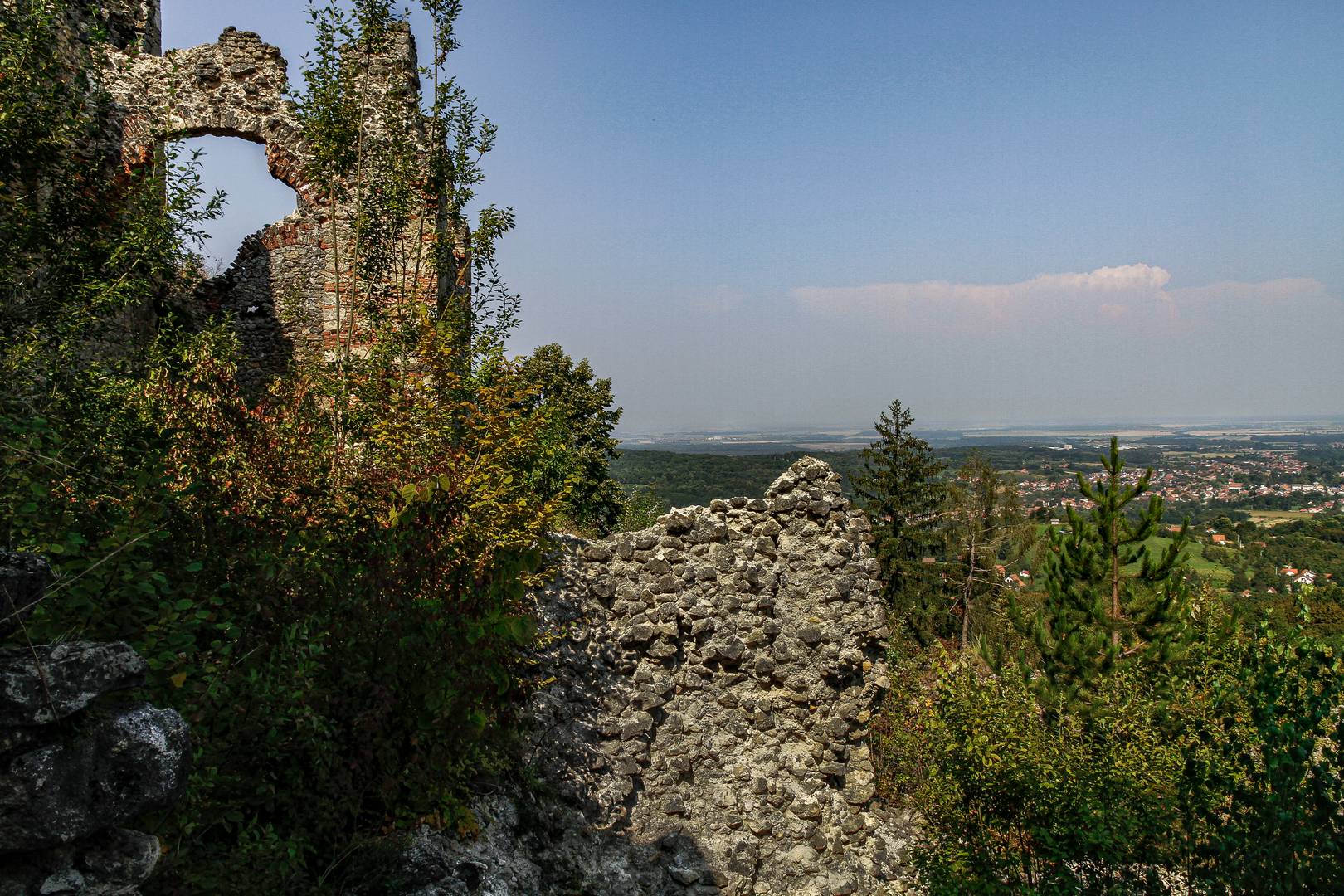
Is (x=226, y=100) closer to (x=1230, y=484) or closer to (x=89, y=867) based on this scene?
(x=89, y=867)

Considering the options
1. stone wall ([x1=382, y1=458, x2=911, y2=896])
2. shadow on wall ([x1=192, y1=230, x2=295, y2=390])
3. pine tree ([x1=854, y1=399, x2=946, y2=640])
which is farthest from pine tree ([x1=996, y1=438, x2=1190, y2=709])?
shadow on wall ([x1=192, y1=230, x2=295, y2=390])

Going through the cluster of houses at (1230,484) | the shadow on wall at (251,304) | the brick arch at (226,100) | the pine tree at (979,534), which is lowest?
the cluster of houses at (1230,484)

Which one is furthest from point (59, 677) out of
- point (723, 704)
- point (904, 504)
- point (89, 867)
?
point (904, 504)

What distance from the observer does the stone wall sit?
608 cm

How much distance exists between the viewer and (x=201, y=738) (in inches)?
110

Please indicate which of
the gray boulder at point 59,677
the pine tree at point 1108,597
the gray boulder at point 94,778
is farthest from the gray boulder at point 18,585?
the pine tree at point 1108,597

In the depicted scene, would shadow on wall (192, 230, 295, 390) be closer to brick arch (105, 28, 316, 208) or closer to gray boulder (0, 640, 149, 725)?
brick arch (105, 28, 316, 208)

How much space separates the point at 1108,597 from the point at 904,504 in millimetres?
11571

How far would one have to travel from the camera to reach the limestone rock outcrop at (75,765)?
5.98ft

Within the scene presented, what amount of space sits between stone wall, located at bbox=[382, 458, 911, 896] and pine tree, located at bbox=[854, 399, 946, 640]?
57.7 ft

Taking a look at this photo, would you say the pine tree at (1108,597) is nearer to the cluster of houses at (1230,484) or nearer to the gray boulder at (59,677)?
the gray boulder at (59,677)

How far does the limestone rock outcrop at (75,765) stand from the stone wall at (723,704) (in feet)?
11.9

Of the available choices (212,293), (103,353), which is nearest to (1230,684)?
(103,353)

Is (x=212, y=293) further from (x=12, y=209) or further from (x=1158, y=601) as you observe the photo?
(x=1158, y=601)
